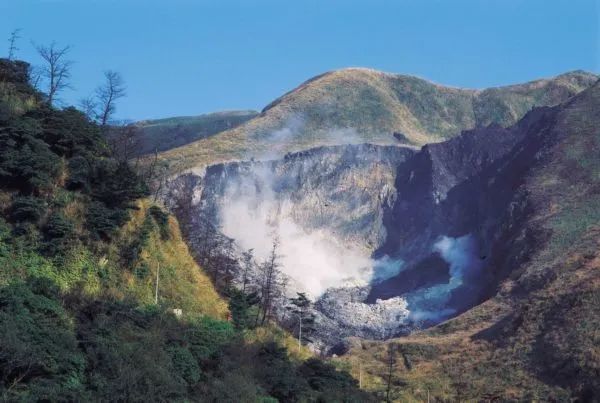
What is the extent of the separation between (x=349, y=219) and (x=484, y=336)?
89.7 meters

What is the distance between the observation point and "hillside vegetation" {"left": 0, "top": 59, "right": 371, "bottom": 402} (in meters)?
28.0

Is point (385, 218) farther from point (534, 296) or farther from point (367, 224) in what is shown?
point (534, 296)

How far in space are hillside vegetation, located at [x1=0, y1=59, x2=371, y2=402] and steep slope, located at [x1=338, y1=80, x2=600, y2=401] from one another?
3513 cm

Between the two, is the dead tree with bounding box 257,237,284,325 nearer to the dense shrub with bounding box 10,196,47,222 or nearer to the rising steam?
the dense shrub with bounding box 10,196,47,222

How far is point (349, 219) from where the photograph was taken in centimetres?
18175

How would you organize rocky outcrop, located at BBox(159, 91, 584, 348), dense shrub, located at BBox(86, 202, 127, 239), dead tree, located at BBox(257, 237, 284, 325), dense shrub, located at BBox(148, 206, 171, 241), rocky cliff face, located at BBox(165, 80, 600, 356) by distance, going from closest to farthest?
dense shrub, located at BBox(86, 202, 127, 239)
dense shrub, located at BBox(148, 206, 171, 241)
dead tree, located at BBox(257, 237, 284, 325)
rocky cliff face, located at BBox(165, 80, 600, 356)
rocky outcrop, located at BBox(159, 91, 584, 348)

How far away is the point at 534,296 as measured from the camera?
9538 centimetres

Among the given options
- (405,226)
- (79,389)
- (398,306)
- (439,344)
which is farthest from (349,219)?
(79,389)

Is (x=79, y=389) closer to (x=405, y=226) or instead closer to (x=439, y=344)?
(x=439, y=344)

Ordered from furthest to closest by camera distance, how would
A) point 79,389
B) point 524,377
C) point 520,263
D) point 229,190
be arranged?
1. point 229,190
2. point 520,263
3. point 524,377
4. point 79,389

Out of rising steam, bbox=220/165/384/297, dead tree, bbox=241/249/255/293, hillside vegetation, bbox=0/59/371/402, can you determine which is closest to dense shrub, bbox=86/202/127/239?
hillside vegetation, bbox=0/59/371/402

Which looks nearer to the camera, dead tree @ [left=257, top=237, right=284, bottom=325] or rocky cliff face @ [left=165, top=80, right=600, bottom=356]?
dead tree @ [left=257, top=237, right=284, bottom=325]

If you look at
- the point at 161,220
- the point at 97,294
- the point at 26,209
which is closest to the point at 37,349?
the point at 97,294

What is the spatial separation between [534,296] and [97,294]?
71.2 m
